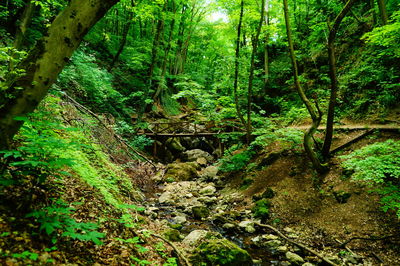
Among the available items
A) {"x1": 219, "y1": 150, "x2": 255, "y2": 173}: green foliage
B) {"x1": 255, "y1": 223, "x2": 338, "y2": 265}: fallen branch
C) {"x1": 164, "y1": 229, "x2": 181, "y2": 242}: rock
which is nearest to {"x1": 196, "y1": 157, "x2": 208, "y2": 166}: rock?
{"x1": 219, "y1": 150, "x2": 255, "y2": 173}: green foliage

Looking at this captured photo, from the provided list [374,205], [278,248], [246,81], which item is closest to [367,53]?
[246,81]

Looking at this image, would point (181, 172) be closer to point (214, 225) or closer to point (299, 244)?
point (214, 225)

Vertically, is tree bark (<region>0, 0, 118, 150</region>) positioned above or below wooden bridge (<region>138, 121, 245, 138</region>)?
above

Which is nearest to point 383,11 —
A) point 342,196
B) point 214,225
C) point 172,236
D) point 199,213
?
point 342,196

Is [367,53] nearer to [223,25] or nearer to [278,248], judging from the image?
[223,25]

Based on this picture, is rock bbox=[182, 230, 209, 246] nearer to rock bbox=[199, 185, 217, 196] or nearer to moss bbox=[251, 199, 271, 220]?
moss bbox=[251, 199, 271, 220]

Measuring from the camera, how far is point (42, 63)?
75.5 inches

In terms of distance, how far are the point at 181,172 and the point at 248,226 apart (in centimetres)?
596

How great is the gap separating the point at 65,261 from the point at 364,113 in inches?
418

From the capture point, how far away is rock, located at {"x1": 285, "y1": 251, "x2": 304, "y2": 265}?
4617 mm

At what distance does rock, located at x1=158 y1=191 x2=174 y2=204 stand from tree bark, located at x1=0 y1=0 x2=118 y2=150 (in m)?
6.57

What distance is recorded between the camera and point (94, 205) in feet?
10.6

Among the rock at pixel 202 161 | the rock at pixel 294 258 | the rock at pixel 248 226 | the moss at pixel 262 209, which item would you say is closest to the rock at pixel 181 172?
the rock at pixel 202 161

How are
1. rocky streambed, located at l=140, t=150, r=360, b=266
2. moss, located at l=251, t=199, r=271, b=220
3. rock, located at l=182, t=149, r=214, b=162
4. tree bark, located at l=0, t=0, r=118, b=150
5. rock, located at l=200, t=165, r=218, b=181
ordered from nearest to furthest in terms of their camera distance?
tree bark, located at l=0, t=0, r=118, b=150, rocky streambed, located at l=140, t=150, r=360, b=266, moss, located at l=251, t=199, r=271, b=220, rock, located at l=200, t=165, r=218, b=181, rock, located at l=182, t=149, r=214, b=162
